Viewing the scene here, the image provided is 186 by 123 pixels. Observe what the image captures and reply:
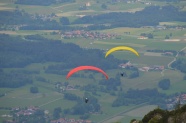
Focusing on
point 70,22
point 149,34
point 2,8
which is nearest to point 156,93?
point 149,34

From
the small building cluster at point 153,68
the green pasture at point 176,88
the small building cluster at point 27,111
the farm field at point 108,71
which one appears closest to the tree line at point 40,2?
the farm field at point 108,71

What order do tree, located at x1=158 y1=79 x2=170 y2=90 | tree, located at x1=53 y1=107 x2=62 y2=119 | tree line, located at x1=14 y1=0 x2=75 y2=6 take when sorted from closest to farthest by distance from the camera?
tree, located at x1=53 y1=107 x2=62 y2=119 → tree, located at x1=158 y1=79 x2=170 y2=90 → tree line, located at x1=14 y1=0 x2=75 y2=6

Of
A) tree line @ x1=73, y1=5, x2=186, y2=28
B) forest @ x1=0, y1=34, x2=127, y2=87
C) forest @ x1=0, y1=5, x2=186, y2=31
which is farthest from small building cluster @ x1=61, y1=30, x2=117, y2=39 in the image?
tree line @ x1=73, y1=5, x2=186, y2=28

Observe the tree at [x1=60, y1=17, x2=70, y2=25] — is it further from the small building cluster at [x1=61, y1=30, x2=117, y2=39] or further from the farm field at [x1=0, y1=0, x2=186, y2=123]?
the small building cluster at [x1=61, y1=30, x2=117, y2=39]

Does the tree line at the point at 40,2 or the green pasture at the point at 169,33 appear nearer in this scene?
the green pasture at the point at 169,33

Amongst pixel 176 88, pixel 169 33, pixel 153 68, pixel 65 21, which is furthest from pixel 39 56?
pixel 65 21

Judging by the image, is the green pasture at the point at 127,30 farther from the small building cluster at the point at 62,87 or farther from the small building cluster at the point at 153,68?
the small building cluster at the point at 62,87

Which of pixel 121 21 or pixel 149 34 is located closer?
pixel 149 34

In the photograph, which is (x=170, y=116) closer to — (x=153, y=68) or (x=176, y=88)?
(x=176, y=88)

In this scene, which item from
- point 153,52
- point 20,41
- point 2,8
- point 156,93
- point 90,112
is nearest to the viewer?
point 90,112

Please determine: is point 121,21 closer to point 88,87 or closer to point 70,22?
point 70,22

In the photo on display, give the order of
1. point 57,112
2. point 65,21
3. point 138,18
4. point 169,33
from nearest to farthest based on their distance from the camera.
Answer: point 57,112 < point 169,33 < point 65,21 < point 138,18
